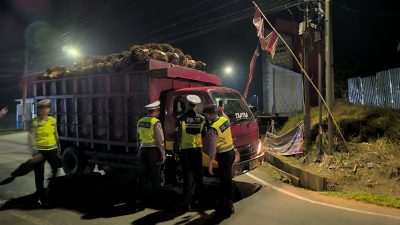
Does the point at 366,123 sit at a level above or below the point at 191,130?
below

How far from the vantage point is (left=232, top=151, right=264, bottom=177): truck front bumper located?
19.9ft

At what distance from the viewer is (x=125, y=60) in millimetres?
7113

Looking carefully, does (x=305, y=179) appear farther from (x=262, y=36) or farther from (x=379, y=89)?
(x=379, y=89)

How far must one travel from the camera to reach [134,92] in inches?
268

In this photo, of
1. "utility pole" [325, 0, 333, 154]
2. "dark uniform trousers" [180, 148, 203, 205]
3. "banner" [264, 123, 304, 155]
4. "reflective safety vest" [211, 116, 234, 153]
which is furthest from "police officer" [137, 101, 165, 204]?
"banner" [264, 123, 304, 155]

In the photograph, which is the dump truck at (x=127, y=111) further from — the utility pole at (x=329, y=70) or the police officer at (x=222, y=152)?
the utility pole at (x=329, y=70)

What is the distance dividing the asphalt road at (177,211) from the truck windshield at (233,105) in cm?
154

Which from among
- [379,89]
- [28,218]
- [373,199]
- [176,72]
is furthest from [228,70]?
[28,218]

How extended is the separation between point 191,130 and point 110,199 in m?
2.31

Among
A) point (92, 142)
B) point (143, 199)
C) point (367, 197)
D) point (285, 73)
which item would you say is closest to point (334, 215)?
point (367, 197)

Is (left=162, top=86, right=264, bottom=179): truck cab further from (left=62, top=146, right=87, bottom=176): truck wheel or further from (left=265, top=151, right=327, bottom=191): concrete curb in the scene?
(left=62, top=146, right=87, bottom=176): truck wheel

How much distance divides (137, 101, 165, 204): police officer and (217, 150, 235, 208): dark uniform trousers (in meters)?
1.10

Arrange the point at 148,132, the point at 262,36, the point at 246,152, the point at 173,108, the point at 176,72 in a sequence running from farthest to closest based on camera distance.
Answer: the point at 262,36
the point at 176,72
the point at 173,108
the point at 246,152
the point at 148,132

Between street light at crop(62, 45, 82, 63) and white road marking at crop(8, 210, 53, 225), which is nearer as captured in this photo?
white road marking at crop(8, 210, 53, 225)
